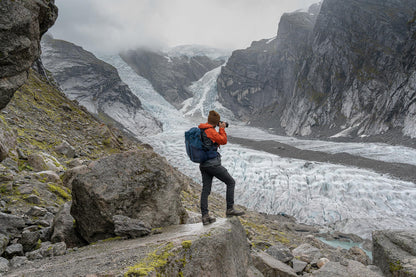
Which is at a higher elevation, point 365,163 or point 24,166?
point 24,166

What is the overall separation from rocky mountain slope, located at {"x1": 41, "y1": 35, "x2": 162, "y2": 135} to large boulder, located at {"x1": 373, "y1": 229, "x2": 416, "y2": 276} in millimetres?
69793

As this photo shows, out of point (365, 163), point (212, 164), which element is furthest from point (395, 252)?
point (365, 163)

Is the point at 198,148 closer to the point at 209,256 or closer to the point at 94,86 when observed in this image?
the point at 209,256

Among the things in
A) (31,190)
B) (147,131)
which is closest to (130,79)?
(147,131)

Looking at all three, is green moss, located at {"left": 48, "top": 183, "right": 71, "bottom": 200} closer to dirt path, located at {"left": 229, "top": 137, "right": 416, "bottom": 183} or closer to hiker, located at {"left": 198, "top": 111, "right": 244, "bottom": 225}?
hiker, located at {"left": 198, "top": 111, "right": 244, "bottom": 225}

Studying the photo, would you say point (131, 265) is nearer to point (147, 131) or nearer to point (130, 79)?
point (147, 131)

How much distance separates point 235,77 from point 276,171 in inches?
4324

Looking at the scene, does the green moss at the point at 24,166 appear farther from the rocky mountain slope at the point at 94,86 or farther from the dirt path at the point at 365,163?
the rocky mountain slope at the point at 94,86

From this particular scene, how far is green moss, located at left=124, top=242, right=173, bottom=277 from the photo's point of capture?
8.48 ft

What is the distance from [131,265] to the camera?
9.02 ft

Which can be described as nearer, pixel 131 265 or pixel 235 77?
pixel 131 265

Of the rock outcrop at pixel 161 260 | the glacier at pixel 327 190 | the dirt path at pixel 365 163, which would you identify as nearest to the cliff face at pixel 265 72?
the dirt path at pixel 365 163

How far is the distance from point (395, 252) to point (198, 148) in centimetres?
492

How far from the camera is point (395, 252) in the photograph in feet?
18.7
